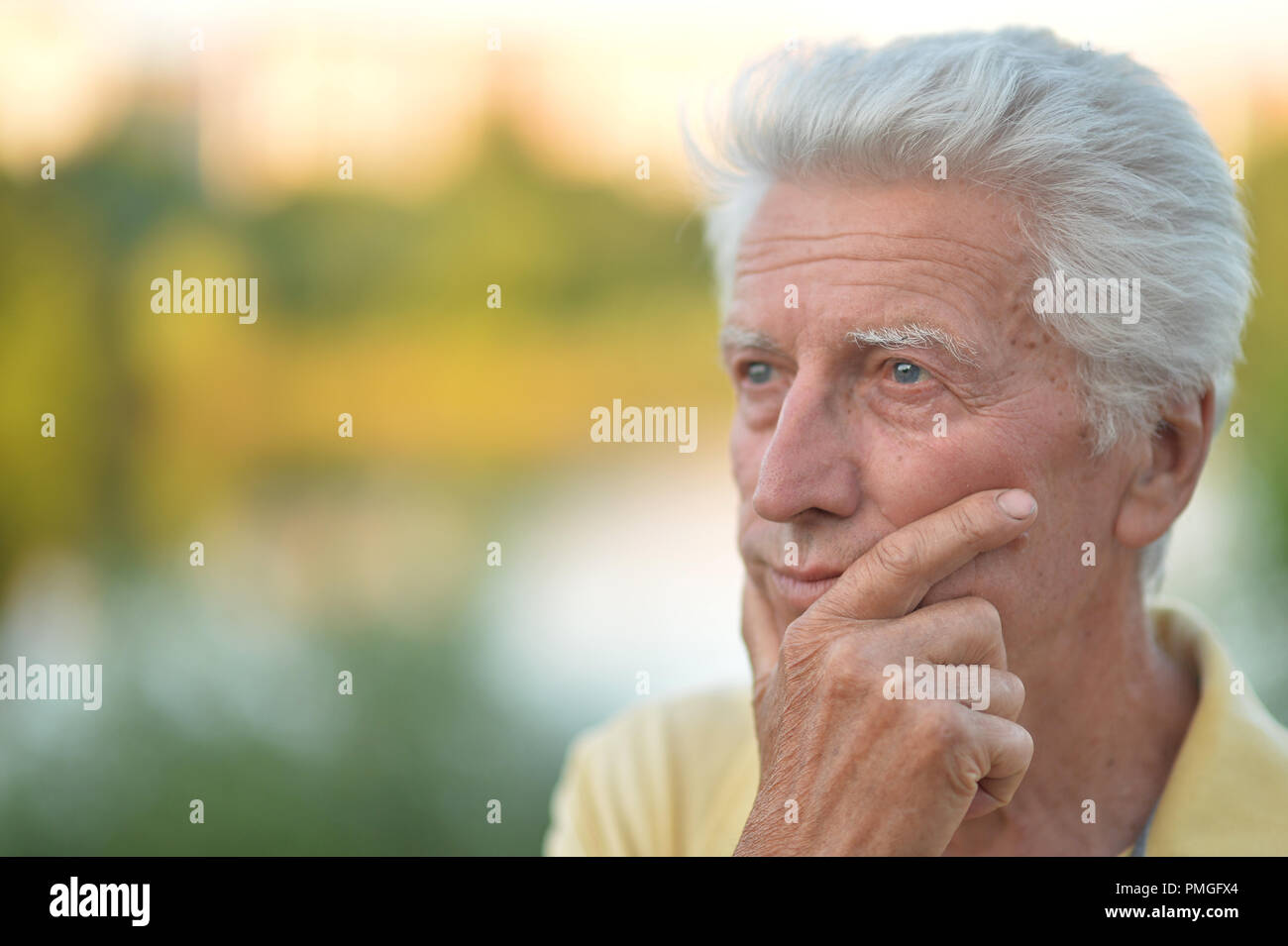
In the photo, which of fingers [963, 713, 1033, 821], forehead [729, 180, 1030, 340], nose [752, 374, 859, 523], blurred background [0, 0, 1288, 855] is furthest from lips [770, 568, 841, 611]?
blurred background [0, 0, 1288, 855]

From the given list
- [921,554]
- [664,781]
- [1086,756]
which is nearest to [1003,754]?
[921,554]

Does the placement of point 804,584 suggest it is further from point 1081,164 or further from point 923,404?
point 1081,164

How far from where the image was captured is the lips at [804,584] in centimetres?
201

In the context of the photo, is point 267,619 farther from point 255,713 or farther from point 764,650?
point 764,650

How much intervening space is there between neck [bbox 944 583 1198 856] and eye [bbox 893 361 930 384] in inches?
22.9

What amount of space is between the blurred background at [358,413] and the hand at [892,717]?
351 cm

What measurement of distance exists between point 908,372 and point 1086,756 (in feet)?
2.90

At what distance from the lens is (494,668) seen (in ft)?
19.1

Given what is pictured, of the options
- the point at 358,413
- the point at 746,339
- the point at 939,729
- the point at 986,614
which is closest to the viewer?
the point at 939,729

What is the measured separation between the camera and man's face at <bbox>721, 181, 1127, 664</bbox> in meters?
1.97

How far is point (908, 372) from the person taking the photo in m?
2.02

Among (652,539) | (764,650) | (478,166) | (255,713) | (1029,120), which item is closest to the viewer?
(1029,120)
